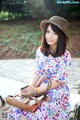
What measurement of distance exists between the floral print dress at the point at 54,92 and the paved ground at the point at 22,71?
3.97m

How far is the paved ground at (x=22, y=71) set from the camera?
841 centimetres

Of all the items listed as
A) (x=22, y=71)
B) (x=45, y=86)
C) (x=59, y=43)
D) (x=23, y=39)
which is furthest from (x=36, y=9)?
(x=45, y=86)

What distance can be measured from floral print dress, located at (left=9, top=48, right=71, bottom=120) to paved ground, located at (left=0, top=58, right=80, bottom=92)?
156 inches

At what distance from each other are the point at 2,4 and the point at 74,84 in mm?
8872

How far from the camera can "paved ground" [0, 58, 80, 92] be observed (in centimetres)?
841

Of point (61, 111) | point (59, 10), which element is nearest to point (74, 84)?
point (61, 111)

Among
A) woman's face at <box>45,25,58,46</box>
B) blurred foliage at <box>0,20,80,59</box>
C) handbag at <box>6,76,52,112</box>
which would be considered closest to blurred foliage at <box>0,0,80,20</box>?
blurred foliage at <box>0,20,80,59</box>

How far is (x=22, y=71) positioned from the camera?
9484 millimetres

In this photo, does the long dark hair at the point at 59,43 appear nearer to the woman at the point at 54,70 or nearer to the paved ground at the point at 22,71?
the woman at the point at 54,70

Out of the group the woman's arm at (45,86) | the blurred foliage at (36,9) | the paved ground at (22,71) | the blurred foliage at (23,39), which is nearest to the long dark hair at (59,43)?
the woman's arm at (45,86)

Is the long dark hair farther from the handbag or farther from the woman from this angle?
the handbag

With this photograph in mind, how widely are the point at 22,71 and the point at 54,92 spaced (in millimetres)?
6379

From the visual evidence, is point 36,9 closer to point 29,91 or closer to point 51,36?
point 51,36

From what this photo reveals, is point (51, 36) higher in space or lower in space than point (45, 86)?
higher
